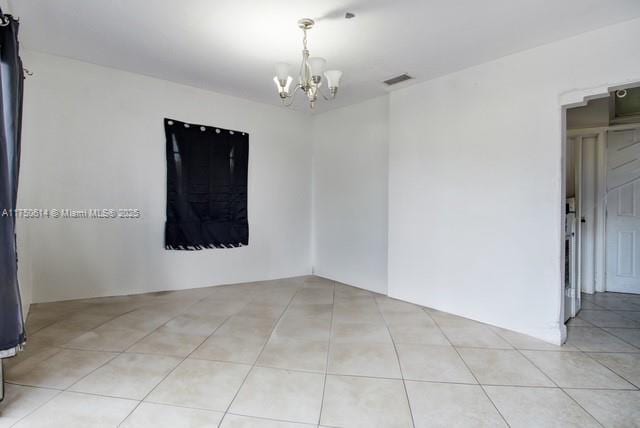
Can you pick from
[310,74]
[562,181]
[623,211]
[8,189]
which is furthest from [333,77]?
[623,211]

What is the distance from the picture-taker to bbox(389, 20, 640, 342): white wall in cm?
281

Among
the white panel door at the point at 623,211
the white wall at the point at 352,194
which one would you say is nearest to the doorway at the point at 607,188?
the white panel door at the point at 623,211

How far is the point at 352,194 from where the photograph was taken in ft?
16.1

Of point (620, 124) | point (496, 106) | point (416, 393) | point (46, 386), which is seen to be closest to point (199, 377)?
point (46, 386)

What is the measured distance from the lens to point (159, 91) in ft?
13.6

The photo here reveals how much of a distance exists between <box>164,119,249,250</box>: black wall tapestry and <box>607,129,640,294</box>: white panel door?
498cm

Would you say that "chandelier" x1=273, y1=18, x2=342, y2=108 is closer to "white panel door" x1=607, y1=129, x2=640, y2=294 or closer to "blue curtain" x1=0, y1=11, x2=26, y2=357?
"blue curtain" x1=0, y1=11, x2=26, y2=357

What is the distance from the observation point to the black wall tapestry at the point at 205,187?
13.9 feet

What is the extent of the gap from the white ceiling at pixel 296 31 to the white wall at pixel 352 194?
39.8 inches

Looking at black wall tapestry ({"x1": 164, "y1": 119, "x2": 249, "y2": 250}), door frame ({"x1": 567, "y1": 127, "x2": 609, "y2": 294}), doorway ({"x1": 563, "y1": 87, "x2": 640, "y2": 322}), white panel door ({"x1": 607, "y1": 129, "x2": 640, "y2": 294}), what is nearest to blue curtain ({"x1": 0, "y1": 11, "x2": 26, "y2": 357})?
black wall tapestry ({"x1": 164, "y1": 119, "x2": 249, "y2": 250})

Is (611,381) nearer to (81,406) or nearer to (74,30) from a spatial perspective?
(81,406)

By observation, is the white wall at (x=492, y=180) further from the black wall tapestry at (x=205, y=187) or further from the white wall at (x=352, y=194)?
the black wall tapestry at (x=205, y=187)

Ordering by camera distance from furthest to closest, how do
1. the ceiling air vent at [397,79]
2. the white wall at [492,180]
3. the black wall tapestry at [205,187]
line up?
the black wall tapestry at [205,187] → the ceiling air vent at [397,79] → the white wall at [492,180]

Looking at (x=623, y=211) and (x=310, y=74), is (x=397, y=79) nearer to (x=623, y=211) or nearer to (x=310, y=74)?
(x=310, y=74)
